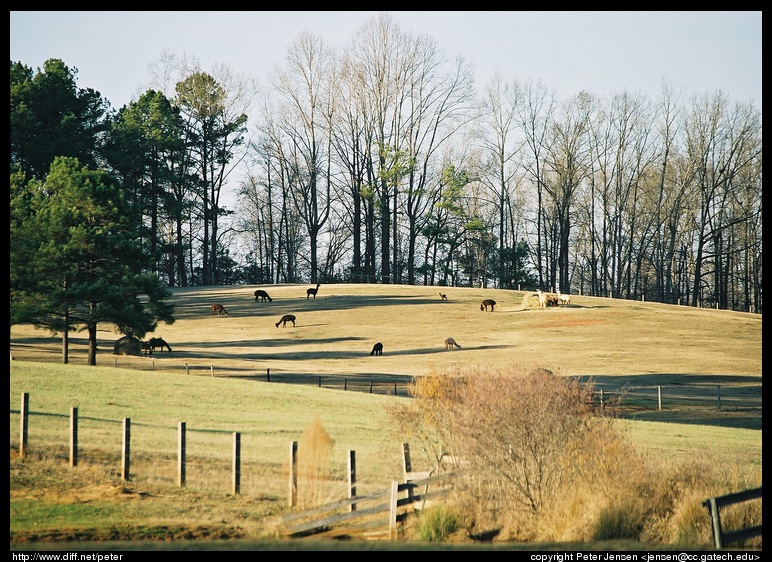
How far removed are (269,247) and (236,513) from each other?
8760 cm

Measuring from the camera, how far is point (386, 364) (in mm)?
45688

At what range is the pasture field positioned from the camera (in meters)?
16.8

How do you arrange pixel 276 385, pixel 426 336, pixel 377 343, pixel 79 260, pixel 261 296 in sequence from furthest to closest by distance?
pixel 261 296 < pixel 426 336 < pixel 377 343 < pixel 79 260 < pixel 276 385

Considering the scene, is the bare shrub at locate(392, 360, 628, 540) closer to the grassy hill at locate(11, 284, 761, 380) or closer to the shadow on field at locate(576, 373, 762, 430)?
the shadow on field at locate(576, 373, 762, 430)

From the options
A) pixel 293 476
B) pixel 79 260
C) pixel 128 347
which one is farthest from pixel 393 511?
pixel 128 347

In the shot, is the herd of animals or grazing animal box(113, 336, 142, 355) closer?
grazing animal box(113, 336, 142, 355)

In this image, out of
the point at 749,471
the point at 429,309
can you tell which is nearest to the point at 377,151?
the point at 429,309

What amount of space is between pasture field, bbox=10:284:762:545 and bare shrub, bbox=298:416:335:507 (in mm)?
480

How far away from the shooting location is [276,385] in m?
34.8

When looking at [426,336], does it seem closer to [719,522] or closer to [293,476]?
[293,476]

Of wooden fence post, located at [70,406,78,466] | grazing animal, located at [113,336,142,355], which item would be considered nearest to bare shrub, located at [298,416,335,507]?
wooden fence post, located at [70,406,78,466]

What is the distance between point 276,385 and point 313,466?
55.7 feet

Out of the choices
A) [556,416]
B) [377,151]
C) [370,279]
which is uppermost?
A: [377,151]

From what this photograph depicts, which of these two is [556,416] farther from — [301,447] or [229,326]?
[229,326]
